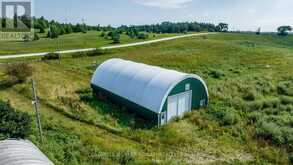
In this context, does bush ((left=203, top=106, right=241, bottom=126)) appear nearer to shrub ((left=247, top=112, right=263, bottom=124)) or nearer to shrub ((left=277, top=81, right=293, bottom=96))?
shrub ((left=247, top=112, right=263, bottom=124))

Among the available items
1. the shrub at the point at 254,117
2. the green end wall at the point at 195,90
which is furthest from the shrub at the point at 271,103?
the green end wall at the point at 195,90

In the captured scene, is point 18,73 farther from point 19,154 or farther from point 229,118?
point 229,118

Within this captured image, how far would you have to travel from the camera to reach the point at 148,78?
21.1 metres

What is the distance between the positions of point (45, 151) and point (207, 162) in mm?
8523

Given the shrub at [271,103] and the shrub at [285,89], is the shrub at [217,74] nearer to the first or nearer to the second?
the shrub at [285,89]

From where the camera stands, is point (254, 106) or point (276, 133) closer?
point (276, 133)

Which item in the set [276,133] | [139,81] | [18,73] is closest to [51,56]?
[18,73]

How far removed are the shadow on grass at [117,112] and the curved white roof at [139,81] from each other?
1.13 metres

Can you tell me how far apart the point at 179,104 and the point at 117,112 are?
505 cm

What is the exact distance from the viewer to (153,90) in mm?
19734

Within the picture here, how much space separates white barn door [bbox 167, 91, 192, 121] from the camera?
65.5ft

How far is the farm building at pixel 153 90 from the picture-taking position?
19297mm

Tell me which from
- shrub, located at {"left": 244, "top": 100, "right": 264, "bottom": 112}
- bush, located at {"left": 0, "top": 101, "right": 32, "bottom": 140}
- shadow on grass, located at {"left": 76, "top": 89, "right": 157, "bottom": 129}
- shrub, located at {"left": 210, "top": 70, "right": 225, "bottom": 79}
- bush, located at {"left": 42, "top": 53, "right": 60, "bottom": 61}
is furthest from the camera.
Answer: bush, located at {"left": 42, "top": 53, "right": 60, "bottom": 61}

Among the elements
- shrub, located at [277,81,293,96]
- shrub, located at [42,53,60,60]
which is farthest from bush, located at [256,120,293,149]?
shrub, located at [42,53,60,60]
